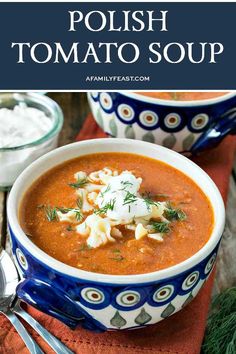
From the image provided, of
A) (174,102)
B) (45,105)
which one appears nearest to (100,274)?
Answer: (174,102)

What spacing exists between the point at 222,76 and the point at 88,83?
434mm

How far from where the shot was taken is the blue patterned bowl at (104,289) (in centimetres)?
139

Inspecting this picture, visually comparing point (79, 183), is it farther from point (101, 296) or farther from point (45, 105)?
point (45, 105)

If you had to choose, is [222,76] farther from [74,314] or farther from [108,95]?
[74,314]

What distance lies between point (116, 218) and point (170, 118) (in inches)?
25.0

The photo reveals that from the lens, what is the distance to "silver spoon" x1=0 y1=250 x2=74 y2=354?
5.05ft

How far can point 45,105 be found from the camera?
2.34 meters

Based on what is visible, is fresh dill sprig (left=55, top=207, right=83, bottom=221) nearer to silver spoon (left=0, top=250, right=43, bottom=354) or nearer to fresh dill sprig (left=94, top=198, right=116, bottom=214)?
fresh dill sprig (left=94, top=198, right=116, bottom=214)

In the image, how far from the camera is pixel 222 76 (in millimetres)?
2066

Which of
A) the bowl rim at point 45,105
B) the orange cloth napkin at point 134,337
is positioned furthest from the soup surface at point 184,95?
the orange cloth napkin at point 134,337

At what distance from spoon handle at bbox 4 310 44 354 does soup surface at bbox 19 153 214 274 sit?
0.23m

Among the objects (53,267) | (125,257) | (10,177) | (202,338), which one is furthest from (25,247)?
(10,177)

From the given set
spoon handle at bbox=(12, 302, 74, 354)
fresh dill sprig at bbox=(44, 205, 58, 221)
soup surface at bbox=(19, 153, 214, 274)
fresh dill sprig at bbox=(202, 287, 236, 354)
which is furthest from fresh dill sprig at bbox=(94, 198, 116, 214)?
fresh dill sprig at bbox=(202, 287, 236, 354)

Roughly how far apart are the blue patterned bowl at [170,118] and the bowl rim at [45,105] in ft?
0.50
